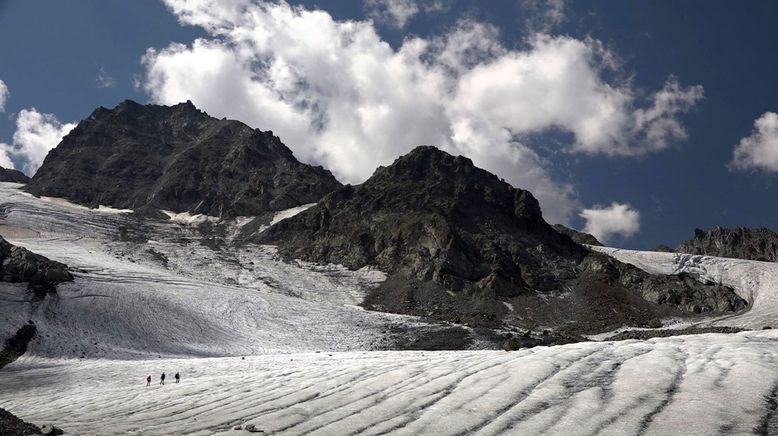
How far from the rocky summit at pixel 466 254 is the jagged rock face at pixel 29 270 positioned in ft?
180

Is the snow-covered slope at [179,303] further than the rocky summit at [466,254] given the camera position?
No

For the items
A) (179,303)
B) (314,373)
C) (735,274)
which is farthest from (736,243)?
(314,373)

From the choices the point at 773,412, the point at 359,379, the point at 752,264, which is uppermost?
the point at 752,264

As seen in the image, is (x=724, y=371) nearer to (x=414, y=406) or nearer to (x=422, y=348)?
(x=414, y=406)

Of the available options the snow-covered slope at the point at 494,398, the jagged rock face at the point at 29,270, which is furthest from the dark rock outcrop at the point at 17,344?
the snow-covered slope at the point at 494,398

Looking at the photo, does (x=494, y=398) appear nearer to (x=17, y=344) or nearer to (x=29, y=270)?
(x=17, y=344)

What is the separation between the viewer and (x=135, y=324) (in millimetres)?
71625

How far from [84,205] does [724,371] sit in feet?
718

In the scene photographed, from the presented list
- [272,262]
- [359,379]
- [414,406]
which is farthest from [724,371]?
[272,262]

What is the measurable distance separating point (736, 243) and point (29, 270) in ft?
651

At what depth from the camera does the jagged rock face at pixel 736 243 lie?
17275cm

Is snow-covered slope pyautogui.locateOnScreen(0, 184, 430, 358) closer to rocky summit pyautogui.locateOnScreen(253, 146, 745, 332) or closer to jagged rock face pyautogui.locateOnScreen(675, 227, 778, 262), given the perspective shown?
rocky summit pyautogui.locateOnScreen(253, 146, 745, 332)

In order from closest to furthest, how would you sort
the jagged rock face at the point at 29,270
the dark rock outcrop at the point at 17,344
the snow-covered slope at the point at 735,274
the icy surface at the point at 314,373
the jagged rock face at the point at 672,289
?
the icy surface at the point at 314,373
the dark rock outcrop at the point at 17,344
the jagged rock face at the point at 29,270
the snow-covered slope at the point at 735,274
the jagged rock face at the point at 672,289

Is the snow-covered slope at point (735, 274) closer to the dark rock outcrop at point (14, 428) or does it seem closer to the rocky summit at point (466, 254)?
the rocky summit at point (466, 254)
